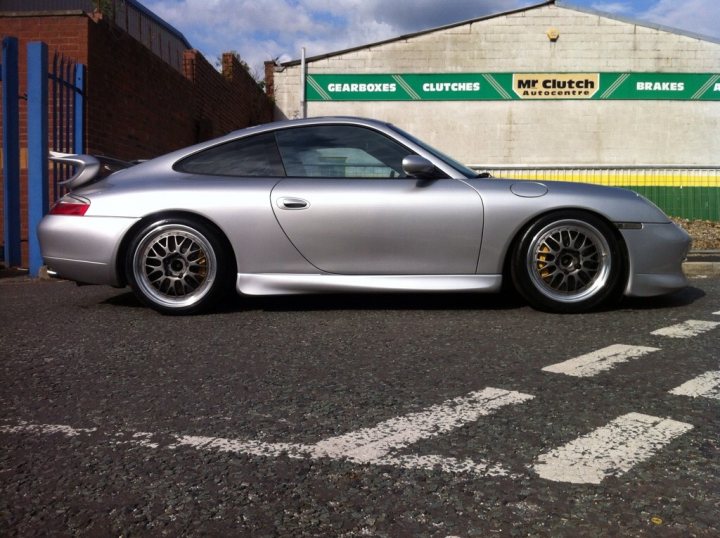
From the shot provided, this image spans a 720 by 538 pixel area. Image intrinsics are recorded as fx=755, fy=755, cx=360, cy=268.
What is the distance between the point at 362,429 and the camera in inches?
97.3

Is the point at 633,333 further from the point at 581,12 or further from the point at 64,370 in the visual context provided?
the point at 581,12

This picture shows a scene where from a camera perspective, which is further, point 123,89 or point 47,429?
point 123,89

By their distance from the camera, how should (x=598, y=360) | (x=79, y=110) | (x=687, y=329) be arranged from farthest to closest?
(x=79, y=110) → (x=687, y=329) → (x=598, y=360)

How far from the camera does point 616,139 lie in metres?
23.2

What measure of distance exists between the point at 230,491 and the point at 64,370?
1703mm

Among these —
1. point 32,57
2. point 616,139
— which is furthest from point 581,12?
point 32,57

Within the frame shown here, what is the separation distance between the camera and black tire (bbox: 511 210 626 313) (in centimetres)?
476

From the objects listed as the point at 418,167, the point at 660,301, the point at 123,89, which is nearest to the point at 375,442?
the point at 418,167

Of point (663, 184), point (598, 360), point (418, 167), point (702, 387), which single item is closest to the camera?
point (702, 387)

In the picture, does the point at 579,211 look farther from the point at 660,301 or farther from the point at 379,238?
the point at 379,238

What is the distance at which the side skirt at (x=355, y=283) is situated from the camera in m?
4.75

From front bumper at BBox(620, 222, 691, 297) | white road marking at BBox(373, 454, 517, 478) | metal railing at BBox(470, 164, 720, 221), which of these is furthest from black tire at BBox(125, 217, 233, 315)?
metal railing at BBox(470, 164, 720, 221)

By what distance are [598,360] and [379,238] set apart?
5.55 feet

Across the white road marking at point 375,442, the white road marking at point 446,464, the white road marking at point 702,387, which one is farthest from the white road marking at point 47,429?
the white road marking at point 702,387
